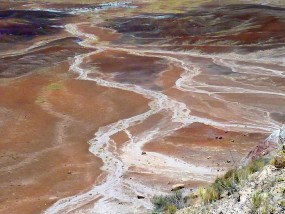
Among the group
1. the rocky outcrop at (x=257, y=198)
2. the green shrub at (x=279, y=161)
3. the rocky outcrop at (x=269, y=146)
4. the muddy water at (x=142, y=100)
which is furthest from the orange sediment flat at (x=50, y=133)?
the green shrub at (x=279, y=161)

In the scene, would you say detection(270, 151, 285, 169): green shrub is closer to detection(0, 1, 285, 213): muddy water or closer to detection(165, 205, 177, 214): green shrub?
detection(165, 205, 177, 214): green shrub

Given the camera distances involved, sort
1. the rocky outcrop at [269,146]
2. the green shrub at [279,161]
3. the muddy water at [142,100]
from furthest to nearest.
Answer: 1. the muddy water at [142,100]
2. the rocky outcrop at [269,146]
3. the green shrub at [279,161]

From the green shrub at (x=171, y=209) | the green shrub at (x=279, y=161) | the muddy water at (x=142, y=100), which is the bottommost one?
the muddy water at (x=142, y=100)

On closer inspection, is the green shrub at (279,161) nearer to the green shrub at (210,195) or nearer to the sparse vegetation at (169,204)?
the green shrub at (210,195)

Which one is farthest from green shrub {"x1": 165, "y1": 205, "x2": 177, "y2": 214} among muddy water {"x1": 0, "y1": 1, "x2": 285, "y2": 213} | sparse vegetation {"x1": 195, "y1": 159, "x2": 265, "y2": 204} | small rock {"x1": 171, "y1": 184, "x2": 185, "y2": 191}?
small rock {"x1": 171, "y1": 184, "x2": 185, "y2": 191}

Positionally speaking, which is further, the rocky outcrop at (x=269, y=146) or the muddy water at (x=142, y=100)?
the muddy water at (x=142, y=100)

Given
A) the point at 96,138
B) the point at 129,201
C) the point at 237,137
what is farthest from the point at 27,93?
the point at 129,201

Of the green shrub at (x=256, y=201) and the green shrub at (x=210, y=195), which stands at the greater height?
the green shrub at (x=256, y=201)

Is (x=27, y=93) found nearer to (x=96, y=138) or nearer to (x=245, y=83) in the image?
(x=96, y=138)

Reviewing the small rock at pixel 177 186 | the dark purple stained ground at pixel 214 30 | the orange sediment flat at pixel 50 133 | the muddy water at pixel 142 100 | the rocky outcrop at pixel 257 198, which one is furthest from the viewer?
the dark purple stained ground at pixel 214 30
